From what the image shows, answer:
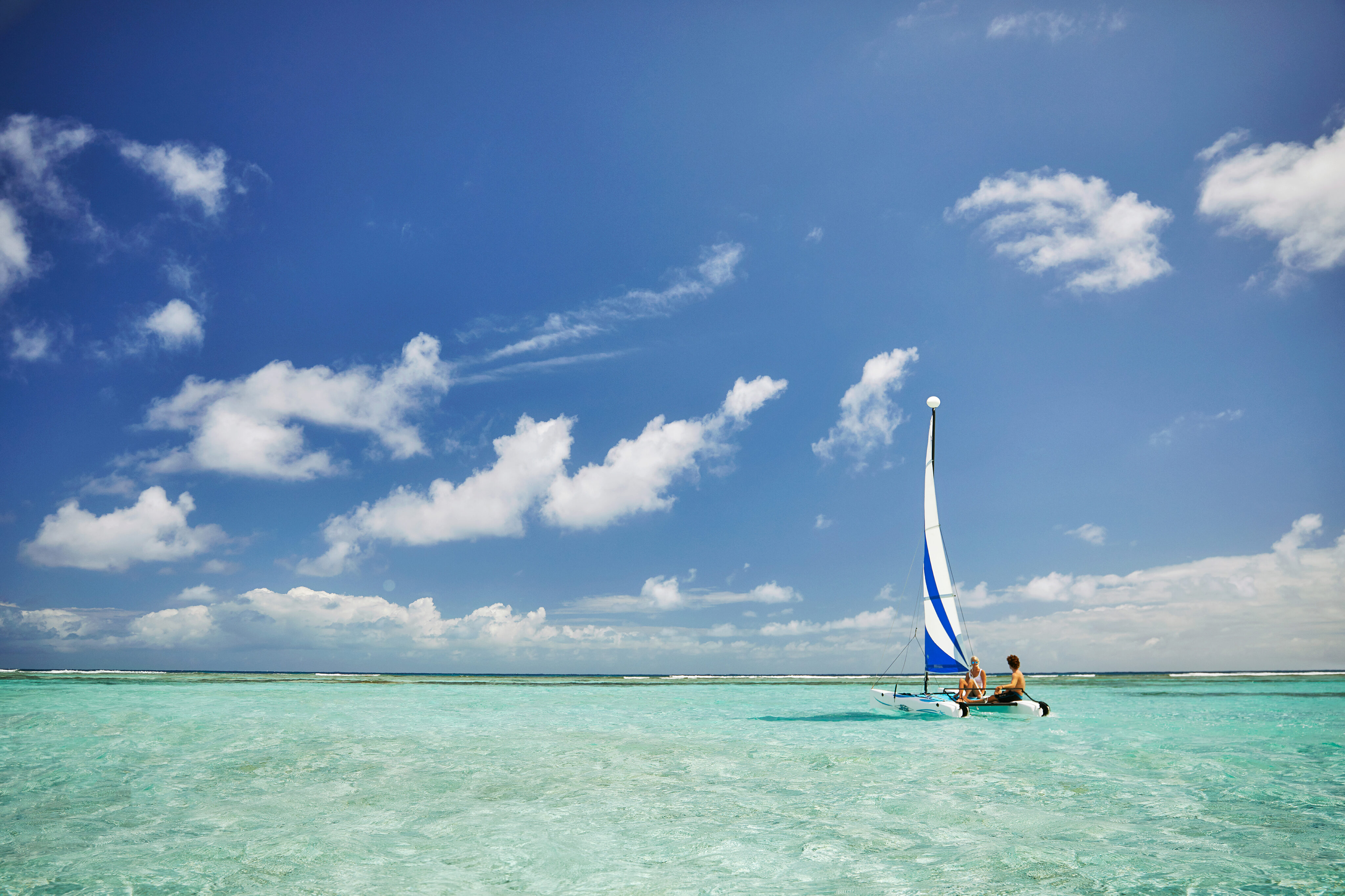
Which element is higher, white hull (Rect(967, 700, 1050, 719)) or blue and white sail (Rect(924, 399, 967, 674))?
blue and white sail (Rect(924, 399, 967, 674))

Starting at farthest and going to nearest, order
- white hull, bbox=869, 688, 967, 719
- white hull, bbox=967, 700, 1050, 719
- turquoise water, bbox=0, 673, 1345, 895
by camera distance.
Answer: white hull, bbox=869, 688, 967, 719
white hull, bbox=967, 700, 1050, 719
turquoise water, bbox=0, 673, 1345, 895

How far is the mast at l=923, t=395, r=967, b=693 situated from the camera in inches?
1179

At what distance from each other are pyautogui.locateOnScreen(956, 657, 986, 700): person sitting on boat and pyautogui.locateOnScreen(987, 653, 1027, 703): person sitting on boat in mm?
1170

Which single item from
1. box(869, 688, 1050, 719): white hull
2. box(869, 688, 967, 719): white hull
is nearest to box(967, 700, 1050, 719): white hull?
box(869, 688, 1050, 719): white hull

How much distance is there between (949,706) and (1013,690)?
9.27ft

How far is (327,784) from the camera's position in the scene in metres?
17.6

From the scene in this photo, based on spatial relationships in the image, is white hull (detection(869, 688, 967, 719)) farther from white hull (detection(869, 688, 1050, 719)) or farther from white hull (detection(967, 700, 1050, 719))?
white hull (detection(967, 700, 1050, 719))

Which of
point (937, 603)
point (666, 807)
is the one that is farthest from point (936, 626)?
point (666, 807)

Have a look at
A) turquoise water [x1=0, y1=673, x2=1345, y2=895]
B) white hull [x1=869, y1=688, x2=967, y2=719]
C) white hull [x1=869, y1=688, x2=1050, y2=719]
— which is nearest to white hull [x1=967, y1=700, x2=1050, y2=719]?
white hull [x1=869, y1=688, x2=1050, y2=719]

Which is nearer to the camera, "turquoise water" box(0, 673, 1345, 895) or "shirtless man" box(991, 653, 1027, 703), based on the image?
"turquoise water" box(0, 673, 1345, 895)

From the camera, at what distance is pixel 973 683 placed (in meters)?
30.2

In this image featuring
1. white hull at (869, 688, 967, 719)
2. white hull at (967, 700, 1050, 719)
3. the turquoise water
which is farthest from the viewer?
white hull at (869, 688, 967, 719)

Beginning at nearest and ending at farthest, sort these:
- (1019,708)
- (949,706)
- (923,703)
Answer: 1. (949,706)
2. (923,703)
3. (1019,708)

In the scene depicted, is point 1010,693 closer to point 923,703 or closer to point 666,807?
point 923,703
